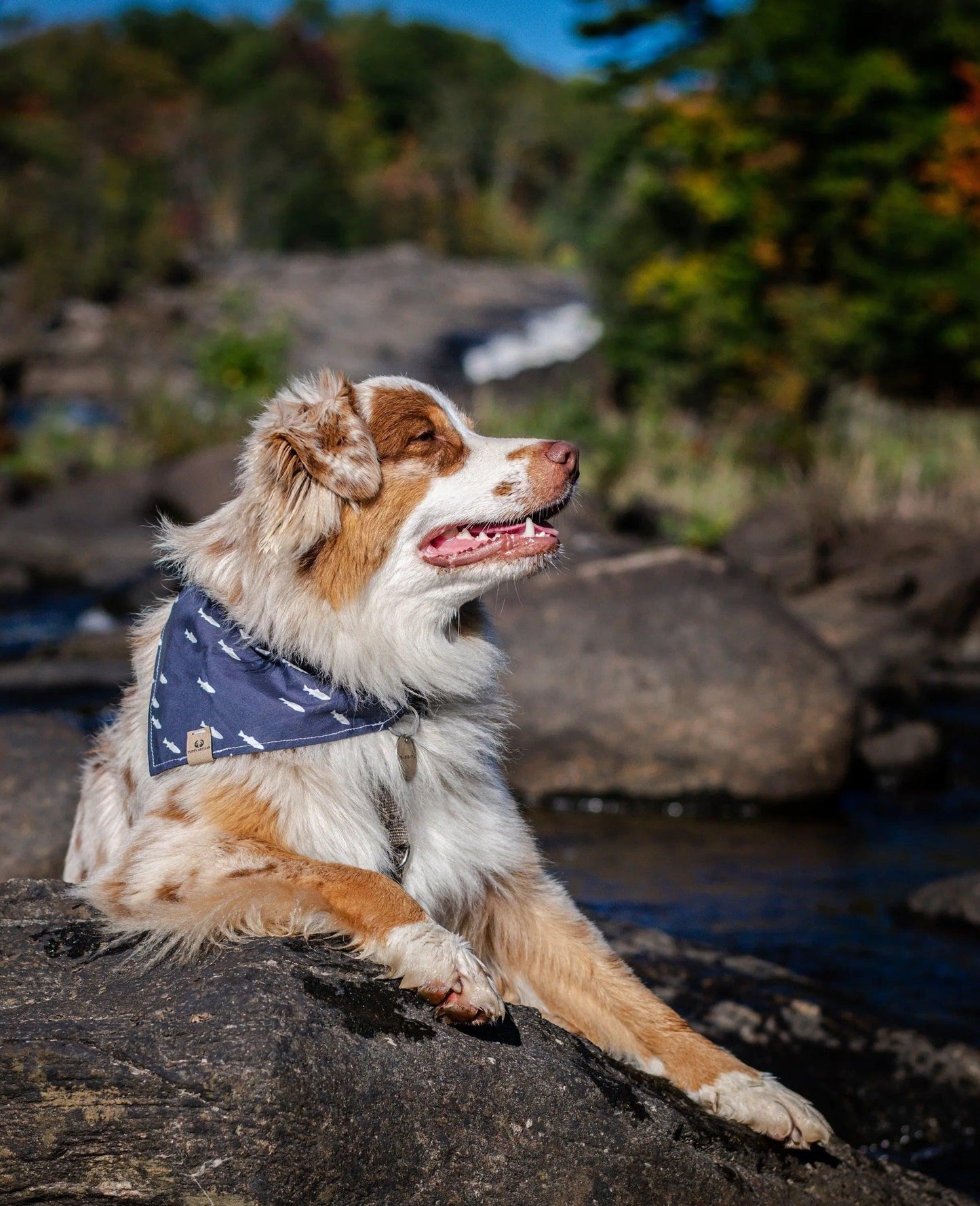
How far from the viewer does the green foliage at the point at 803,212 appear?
2120 centimetres

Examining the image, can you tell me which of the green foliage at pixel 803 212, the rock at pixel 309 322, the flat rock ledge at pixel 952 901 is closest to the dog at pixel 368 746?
the flat rock ledge at pixel 952 901

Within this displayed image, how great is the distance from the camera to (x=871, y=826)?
8695mm

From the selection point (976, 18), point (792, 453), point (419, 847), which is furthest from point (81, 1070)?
point (976, 18)

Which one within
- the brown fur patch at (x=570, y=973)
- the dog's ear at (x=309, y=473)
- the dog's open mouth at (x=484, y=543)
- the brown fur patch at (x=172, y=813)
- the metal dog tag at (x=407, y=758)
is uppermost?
the dog's ear at (x=309, y=473)

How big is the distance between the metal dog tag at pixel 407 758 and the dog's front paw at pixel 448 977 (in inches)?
27.6

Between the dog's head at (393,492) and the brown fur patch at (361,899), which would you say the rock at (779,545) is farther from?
the brown fur patch at (361,899)

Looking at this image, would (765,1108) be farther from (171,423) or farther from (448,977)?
(171,423)

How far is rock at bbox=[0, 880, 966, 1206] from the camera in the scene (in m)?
2.91

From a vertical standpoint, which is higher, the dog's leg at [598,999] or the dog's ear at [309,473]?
the dog's ear at [309,473]

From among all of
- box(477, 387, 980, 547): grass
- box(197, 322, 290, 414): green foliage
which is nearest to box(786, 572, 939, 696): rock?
box(477, 387, 980, 547): grass

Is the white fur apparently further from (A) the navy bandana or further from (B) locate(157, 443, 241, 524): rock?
(B) locate(157, 443, 241, 524): rock

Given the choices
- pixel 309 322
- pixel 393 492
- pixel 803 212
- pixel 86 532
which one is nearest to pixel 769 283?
pixel 803 212

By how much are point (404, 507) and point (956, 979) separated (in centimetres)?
385

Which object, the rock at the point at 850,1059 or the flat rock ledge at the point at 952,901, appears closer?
the rock at the point at 850,1059
